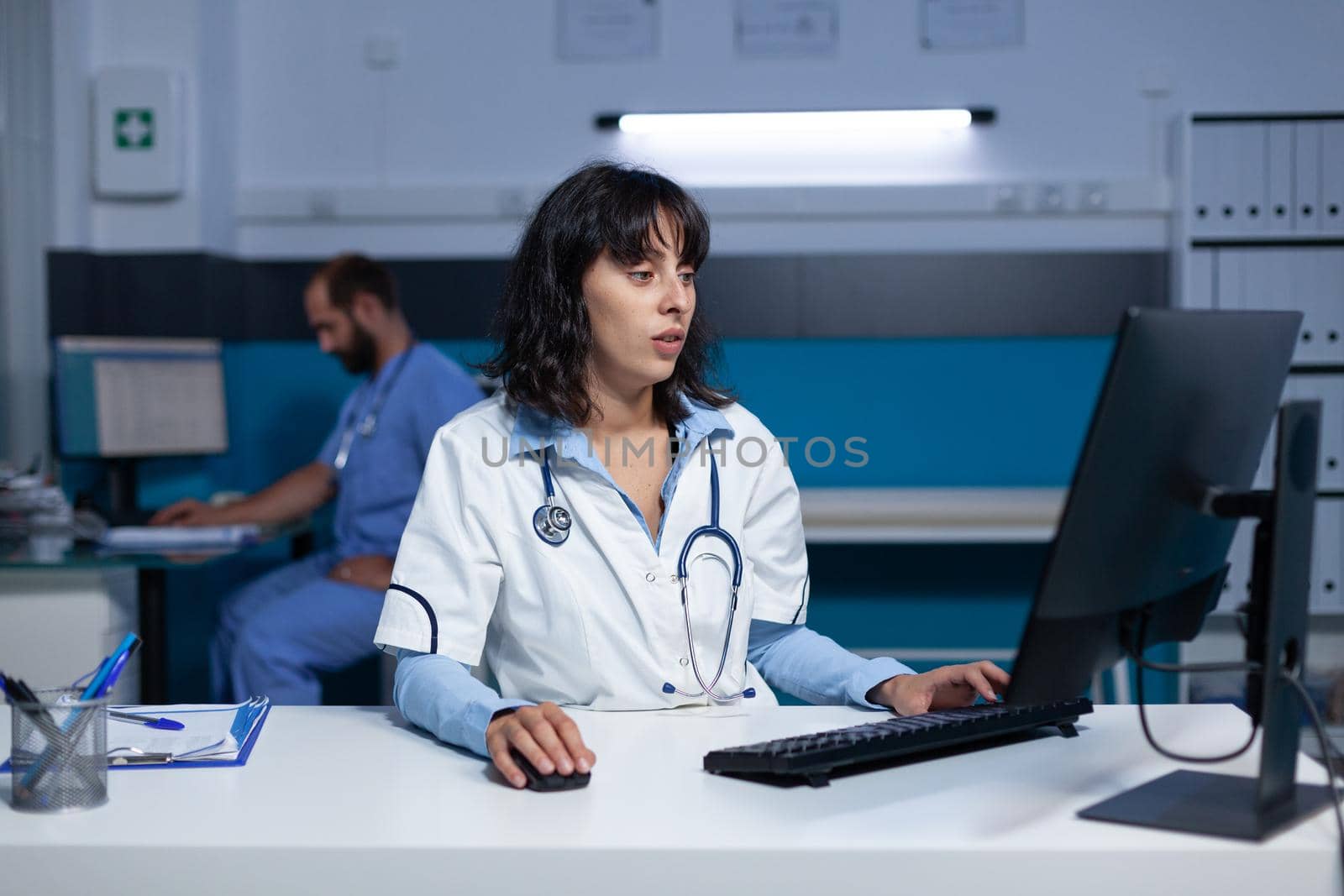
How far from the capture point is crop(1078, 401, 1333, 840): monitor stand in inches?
36.0

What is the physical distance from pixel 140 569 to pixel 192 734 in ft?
4.84

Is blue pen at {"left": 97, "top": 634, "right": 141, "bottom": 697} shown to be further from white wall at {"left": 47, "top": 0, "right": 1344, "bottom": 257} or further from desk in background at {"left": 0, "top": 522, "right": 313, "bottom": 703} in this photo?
white wall at {"left": 47, "top": 0, "right": 1344, "bottom": 257}

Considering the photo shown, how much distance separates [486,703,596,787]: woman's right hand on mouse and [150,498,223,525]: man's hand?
1959mm

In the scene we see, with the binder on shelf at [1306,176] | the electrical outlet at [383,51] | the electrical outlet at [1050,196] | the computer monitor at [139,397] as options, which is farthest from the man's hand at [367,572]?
the binder on shelf at [1306,176]

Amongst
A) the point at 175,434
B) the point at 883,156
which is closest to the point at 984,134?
the point at 883,156

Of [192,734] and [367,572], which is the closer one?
[192,734]

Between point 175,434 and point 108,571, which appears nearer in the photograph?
point 108,571

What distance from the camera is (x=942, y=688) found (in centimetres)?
125

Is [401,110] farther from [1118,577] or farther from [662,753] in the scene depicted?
[1118,577]

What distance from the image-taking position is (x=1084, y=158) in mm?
3586

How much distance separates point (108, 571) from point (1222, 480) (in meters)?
2.15

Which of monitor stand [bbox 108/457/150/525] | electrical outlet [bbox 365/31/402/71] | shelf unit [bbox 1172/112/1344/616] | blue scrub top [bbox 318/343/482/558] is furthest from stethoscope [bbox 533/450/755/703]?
electrical outlet [bbox 365/31/402/71]

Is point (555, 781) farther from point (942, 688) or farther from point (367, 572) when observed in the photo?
point (367, 572)

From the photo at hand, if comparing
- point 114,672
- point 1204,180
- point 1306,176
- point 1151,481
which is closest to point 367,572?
point 114,672
